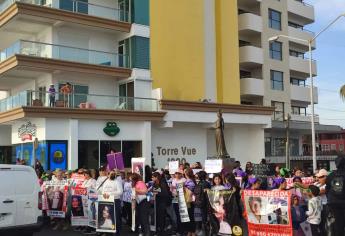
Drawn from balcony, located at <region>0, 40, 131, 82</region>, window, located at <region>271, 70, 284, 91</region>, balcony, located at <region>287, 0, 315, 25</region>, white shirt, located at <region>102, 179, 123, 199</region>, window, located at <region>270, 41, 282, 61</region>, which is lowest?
white shirt, located at <region>102, 179, 123, 199</region>

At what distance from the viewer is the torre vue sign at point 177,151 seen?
3438cm

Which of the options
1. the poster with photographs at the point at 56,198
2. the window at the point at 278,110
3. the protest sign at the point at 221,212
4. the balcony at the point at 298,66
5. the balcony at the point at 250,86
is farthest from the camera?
the balcony at the point at 298,66

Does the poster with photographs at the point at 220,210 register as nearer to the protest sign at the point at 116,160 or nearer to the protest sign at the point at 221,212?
the protest sign at the point at 221,212

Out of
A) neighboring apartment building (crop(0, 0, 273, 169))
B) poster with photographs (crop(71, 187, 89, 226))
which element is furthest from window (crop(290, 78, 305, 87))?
poster with photographs (crop(71, 187, 89, 226))

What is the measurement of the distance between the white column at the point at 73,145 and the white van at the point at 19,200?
53.2ft

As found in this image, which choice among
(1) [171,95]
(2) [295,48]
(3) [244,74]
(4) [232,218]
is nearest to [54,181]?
(4) [232,218]

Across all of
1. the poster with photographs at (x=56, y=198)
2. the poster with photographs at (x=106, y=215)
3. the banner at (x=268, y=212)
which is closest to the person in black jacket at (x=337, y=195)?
the banner at (x=268, y=212)

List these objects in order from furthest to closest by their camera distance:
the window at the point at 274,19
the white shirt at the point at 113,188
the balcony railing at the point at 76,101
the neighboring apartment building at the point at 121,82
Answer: the window at the point at 274,19 < the neighboring apartment building at the point at 121,82 < the balcony railing at the point at 76,101 < the white shirt at the point at 113,188

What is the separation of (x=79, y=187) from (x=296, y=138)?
40224 mm

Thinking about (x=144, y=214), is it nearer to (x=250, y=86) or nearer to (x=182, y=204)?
(x=182, y=204)

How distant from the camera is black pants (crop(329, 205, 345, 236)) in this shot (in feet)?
32.2

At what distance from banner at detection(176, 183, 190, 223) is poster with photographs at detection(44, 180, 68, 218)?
3.89 metres

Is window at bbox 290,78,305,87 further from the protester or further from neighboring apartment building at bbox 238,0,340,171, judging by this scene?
the protester

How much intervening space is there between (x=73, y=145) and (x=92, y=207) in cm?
A: 1539
